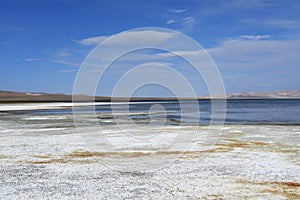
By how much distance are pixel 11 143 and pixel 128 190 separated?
12250 mm

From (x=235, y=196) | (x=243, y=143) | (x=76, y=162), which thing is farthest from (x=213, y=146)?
(x=235, y=196)

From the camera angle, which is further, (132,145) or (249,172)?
(132,145)

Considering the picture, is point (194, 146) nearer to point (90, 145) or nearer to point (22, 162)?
point (90, 145)

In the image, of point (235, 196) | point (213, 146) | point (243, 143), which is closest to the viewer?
point (235, 196)

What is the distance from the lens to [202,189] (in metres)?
10.1

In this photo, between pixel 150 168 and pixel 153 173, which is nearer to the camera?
pixel 153 173

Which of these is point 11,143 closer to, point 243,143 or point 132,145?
→ point 132,145

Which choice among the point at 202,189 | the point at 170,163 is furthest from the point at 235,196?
the point at 170,163

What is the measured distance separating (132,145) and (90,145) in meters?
2.41

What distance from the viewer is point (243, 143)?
19562 millimetres

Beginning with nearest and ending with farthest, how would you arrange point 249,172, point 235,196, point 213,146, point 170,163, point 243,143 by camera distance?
point 235,196 < point 249,172 < point 170,163 < point 213,146 < point 243,143

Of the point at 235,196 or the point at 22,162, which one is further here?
the point at 22,162

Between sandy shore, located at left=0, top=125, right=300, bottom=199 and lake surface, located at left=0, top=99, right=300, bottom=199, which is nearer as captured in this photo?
sandy shore, located at left=0, top=125, right=300, bottom=199

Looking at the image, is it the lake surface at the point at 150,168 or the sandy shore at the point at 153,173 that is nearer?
the sandy shore at the point at 153,173
